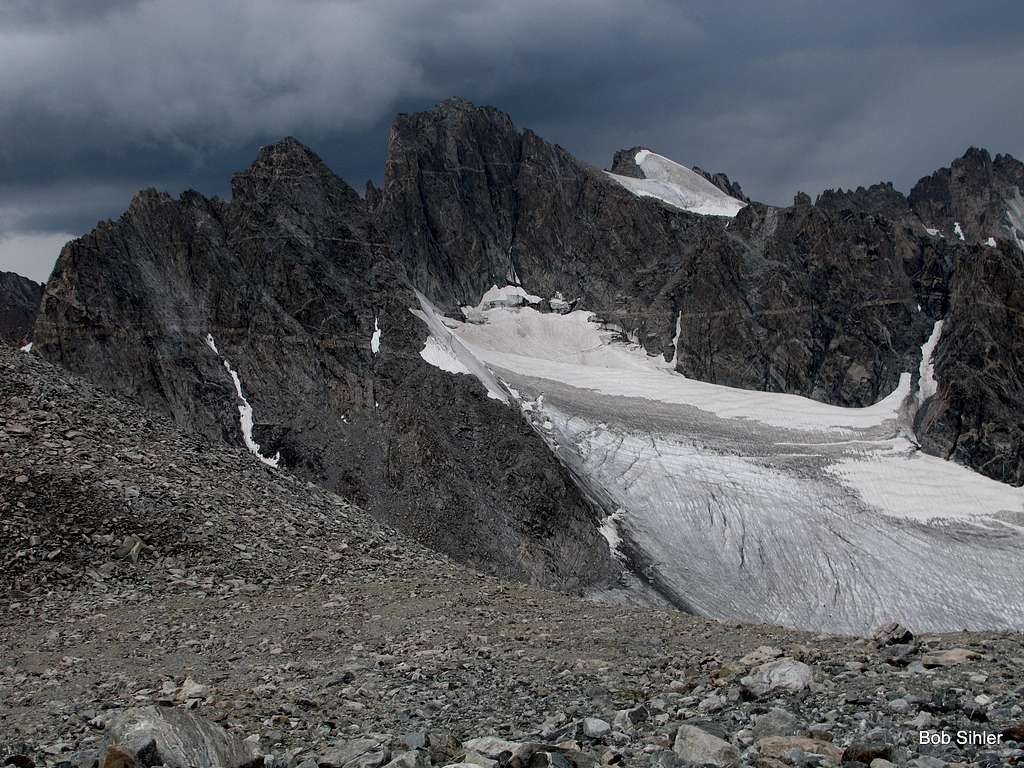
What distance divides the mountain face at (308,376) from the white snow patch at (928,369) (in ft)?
188

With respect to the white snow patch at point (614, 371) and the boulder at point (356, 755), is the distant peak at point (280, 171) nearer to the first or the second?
the white snow patch at point (614, 371)

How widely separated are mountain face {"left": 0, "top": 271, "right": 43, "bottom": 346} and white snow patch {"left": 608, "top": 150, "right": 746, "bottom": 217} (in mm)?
86442

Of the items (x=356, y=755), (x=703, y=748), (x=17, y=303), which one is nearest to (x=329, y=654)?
(x=356, y=755)

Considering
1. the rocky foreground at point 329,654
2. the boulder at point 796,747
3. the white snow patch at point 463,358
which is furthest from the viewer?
the white snow patch at point 463,358

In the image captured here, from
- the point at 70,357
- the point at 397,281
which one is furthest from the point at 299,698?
the point at 397,281

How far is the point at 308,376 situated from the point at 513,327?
54.6 m

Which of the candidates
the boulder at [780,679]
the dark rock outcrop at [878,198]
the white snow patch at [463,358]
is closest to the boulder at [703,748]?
the boulder at [780,679]

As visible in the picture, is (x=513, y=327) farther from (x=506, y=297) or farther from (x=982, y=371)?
(x=982, y=371)

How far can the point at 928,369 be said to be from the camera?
104312 millimetres

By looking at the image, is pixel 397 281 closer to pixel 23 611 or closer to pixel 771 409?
pixel 771 409

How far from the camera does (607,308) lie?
12481cm

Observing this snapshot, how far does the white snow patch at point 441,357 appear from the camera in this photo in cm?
6939

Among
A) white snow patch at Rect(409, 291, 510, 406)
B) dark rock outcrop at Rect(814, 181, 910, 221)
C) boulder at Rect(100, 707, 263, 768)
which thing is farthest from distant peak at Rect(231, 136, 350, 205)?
dark rock outcrop at Rect(814, 181, 910, 221)

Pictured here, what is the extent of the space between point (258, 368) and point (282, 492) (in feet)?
142
